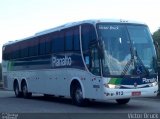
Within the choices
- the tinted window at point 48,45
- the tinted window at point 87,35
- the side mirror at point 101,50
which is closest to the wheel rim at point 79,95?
the tinted window at point 87,35

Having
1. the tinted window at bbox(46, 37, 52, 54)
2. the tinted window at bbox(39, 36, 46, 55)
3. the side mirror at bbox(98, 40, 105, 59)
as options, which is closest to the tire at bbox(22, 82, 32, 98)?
the tinted window at bbox(39, 36, 46, 55)

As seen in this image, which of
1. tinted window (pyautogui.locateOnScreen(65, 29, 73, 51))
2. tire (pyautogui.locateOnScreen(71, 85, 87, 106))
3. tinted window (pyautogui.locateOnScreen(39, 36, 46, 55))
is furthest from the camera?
tinted window (pyautogui.locateOnScreen(39, 36, 46, 55))

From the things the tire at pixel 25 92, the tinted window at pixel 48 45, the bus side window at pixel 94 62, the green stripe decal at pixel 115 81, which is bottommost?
the tire at pixel 25 92

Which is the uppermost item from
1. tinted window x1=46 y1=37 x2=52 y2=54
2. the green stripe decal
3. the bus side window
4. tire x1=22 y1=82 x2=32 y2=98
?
tinted window x1=46 y1=37 x2=52 y2=54

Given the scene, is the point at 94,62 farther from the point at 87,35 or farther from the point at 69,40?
the point at 69,40

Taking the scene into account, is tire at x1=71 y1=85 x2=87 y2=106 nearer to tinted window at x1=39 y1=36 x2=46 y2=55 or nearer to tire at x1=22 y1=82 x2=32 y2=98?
tinted window at x1=39 y1=36 x2=46 y2=55

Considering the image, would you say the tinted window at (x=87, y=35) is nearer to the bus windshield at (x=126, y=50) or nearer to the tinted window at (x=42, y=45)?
the bus windshield at (x=126, y=50)

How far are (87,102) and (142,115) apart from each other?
176 inches

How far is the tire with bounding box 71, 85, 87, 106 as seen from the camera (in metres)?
17.8

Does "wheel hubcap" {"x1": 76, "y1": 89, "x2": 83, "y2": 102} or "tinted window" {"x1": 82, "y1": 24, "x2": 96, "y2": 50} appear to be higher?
"tinted window" {"x1": 82, "y1": 24, "x2": 96, "y2": 50}

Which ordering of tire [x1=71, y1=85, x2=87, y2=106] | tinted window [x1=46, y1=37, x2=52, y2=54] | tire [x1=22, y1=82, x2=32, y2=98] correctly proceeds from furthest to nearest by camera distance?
tire [x1=22, y1=82, x2=32, y2=98], tinted window [x1=46, y1=37, x2=52, y2=54], tire [x1=71, y1=85, x2=87, y2=106]

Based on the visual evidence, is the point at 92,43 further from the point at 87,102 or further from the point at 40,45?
the point at 40,45

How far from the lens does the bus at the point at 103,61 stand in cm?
1608

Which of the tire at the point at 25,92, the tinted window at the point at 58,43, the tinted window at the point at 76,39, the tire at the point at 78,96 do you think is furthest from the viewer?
the tire at the point at 25,92
